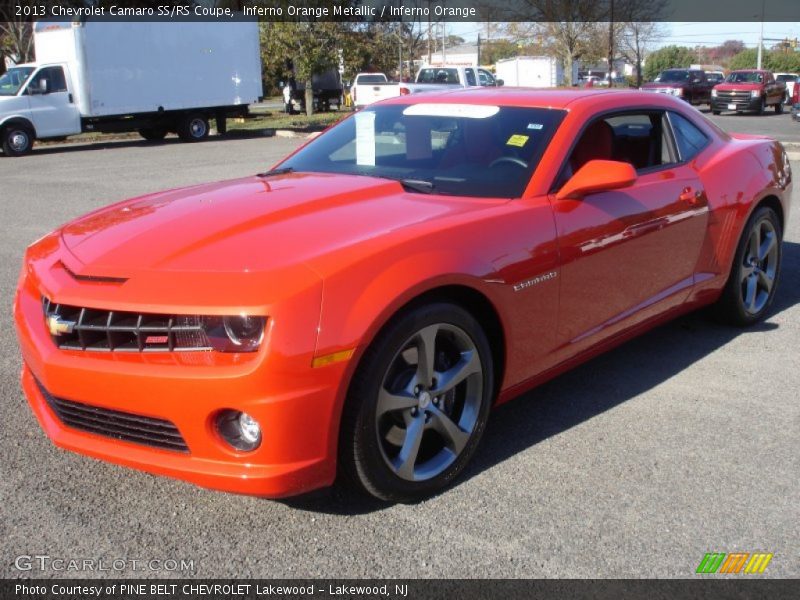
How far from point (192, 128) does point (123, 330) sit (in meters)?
23.0

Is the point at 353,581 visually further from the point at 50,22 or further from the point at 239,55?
the point at 239,55

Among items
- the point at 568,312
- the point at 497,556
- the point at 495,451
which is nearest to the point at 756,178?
the point at 568,312

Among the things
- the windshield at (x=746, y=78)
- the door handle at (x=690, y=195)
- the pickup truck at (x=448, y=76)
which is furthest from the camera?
the windshield at (x=746, y=78)

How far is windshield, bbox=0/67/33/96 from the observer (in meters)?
20.1

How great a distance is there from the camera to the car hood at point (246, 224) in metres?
3.00

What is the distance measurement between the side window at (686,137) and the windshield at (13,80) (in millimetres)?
18903

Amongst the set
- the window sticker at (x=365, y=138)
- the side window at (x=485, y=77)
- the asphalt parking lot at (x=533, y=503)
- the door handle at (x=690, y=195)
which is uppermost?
the side window at (x=485, y=77)

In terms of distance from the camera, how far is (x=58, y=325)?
296cm

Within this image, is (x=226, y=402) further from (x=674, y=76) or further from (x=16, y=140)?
(x=674, y=76)

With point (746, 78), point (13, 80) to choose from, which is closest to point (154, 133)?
point (13, 80)

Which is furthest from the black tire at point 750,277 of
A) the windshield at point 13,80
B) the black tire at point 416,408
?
the windshield at point 13,80

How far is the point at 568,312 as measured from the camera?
3766mm

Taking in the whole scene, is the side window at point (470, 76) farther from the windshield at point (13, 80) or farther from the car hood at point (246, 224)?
the car hood at point (246, 224)

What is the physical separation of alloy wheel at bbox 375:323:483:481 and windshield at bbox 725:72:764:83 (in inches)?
1368
